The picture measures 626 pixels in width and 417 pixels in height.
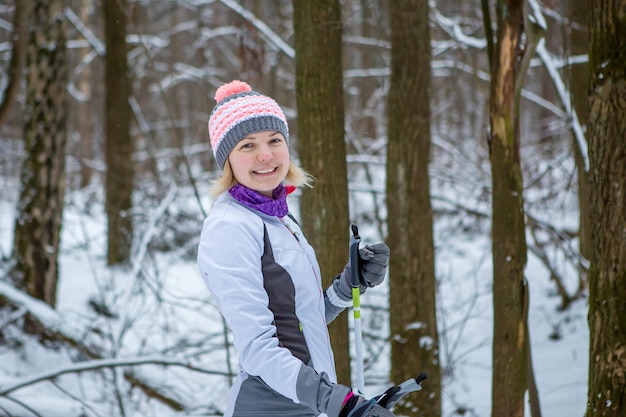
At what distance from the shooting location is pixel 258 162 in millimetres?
2490

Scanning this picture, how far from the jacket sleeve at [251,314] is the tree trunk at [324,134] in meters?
2.09

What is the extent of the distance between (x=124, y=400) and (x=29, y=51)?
467cm

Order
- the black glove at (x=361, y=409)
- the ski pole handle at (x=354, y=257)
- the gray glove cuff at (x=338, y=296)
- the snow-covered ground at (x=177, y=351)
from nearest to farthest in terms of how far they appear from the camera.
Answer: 1. the black glove at (x=361, y=409)
2. the ski pole handle at (x=354, y=257)
3. the gray glove cuff at (x=338, y=296)
4. the snow-covered ground at (x=177, y=351)

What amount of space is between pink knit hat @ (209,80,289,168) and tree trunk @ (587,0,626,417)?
1549 mm

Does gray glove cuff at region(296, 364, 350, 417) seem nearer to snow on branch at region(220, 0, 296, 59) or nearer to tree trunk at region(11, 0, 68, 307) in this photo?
snow on branch at region(220, 0, 296, 59)

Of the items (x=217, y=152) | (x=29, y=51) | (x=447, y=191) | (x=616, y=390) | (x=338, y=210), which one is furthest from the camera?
(x=447, y=191)

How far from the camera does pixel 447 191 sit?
10898mm

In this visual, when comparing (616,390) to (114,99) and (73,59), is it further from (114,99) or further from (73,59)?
Answer: (73,59)

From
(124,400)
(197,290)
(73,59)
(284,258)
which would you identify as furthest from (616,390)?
(73,59)

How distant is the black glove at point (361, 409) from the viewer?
203 cm

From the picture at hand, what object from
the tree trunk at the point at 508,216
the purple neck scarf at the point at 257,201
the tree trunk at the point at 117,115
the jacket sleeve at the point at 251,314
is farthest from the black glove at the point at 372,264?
the tree trunk at the point at 117,115

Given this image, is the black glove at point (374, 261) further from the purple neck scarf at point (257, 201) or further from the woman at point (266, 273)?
the purple neck scarf at point (257, 201)

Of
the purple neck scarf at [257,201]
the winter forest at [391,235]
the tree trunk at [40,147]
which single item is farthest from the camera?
the tree trunk at [40,147]

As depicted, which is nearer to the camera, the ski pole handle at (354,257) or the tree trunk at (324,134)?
the ski pole handle at (354,257)
